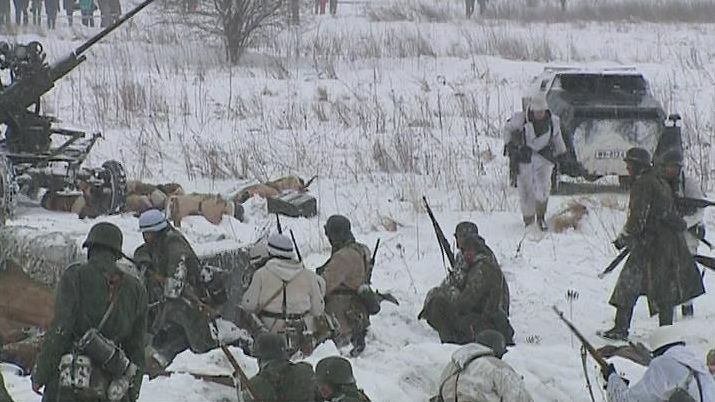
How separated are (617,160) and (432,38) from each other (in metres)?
16.8

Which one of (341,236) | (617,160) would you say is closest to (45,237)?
(341,236)

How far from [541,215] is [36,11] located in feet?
68.4

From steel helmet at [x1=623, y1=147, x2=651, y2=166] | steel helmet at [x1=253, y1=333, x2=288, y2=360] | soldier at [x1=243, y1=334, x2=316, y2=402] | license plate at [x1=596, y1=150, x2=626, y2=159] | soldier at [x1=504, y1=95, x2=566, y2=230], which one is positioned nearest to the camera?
soldier at [x1=243, y1=334, x2=316, y2=402]

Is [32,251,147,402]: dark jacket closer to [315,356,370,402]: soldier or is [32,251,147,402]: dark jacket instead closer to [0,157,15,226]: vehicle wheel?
[315,356,370,402]: soldier

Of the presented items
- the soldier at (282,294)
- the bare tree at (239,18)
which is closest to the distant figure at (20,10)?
the bare tree at (239,18)

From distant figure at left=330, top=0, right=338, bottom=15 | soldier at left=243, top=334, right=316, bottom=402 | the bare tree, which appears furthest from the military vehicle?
distant figure at left=330, top=0, right=338, bottom=15

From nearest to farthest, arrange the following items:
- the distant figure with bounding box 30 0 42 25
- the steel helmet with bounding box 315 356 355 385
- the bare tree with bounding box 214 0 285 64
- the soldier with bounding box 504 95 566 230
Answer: the steel helmet with bounding box 315 356 355 385, the soldier with bounding box 504 95 566 230, the bare tree with bounding box 214 0 285 64, the distant figure with bounding box 30 0 42 25

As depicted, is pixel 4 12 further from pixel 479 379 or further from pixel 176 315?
pixel 479 379

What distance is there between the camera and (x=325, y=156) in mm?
19234

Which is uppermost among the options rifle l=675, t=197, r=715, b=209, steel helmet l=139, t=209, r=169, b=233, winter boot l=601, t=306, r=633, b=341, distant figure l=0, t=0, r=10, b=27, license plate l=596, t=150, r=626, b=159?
distant figure l=0, t=0, r=10, b=27

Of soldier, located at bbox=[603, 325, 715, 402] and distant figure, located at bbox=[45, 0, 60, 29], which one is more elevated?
distant figure, located at bbox=[45, 0, 60, 29]

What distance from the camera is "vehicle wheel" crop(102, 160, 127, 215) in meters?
15.2

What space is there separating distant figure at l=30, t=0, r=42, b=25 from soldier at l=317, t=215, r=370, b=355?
2319cm

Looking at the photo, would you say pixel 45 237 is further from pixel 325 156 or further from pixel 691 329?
pixel 325 156
